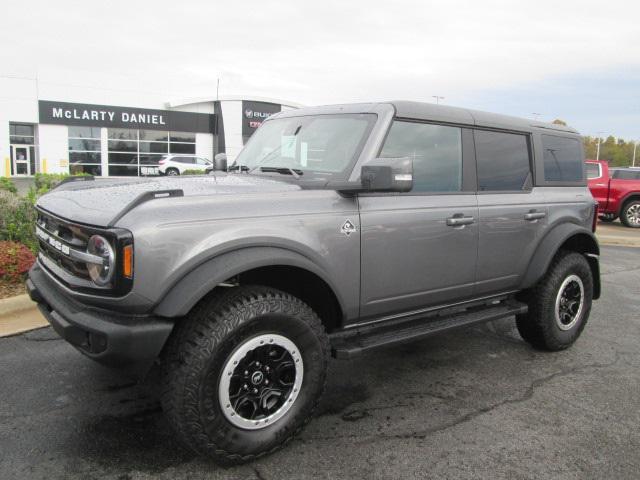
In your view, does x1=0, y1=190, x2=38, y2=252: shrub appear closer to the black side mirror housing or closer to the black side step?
the black side step

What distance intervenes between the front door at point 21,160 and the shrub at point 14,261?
32.2 m

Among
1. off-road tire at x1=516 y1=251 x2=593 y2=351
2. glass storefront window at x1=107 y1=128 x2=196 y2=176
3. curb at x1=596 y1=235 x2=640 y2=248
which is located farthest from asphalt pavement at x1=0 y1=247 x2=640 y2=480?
glass storefront window at x1=107 y1=128 x2=196 y2=176

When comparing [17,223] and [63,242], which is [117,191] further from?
[17,223]

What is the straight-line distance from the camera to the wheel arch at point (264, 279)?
258 cm

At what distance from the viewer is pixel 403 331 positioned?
11.8 feet

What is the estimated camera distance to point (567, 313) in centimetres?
477

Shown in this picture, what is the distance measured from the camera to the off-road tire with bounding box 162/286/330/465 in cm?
262

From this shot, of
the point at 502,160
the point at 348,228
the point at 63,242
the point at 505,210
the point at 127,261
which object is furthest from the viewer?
the point at 502,160

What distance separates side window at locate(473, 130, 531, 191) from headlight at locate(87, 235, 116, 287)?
2.69 meters

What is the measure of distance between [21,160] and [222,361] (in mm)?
36643

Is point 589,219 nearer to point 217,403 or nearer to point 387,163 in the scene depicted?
point 387,163

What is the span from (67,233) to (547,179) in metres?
3.77

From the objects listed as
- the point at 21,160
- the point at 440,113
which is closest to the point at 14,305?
the point at 440,113

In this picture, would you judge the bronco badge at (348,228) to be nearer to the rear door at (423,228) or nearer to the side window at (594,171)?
the rear door at (423,228)
